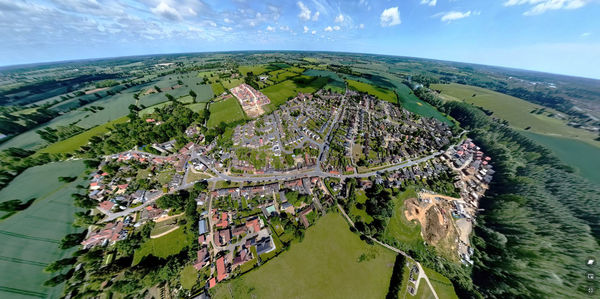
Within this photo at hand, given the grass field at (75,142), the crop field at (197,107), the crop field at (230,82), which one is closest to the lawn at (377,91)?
the crop field at (230,82)

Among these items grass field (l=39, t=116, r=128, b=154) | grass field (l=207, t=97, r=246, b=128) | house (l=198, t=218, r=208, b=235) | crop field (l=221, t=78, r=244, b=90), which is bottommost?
house (l=198, t=218, r=208, b=235)

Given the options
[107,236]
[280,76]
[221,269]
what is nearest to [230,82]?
[280,76]

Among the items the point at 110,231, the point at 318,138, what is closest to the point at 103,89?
the point at 110,231

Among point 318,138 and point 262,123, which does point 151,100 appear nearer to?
point 262,123

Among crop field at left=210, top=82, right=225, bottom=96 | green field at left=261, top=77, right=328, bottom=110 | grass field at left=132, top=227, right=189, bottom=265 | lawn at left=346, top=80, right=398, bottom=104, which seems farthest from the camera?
lawn at left=346, top=80, right=398, bottom=104

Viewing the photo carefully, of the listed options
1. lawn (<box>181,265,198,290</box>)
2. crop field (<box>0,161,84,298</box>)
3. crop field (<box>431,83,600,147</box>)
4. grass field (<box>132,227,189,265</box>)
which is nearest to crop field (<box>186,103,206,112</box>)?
crop field (<box>0,161,84,298</box>)

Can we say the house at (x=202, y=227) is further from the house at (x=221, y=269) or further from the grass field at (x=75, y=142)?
the grass field at (x=75, y=142)

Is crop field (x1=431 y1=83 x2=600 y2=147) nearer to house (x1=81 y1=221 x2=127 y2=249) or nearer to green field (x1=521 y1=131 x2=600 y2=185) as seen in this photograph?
green field (x1=521 y1=131 x2=600 y2=185)
